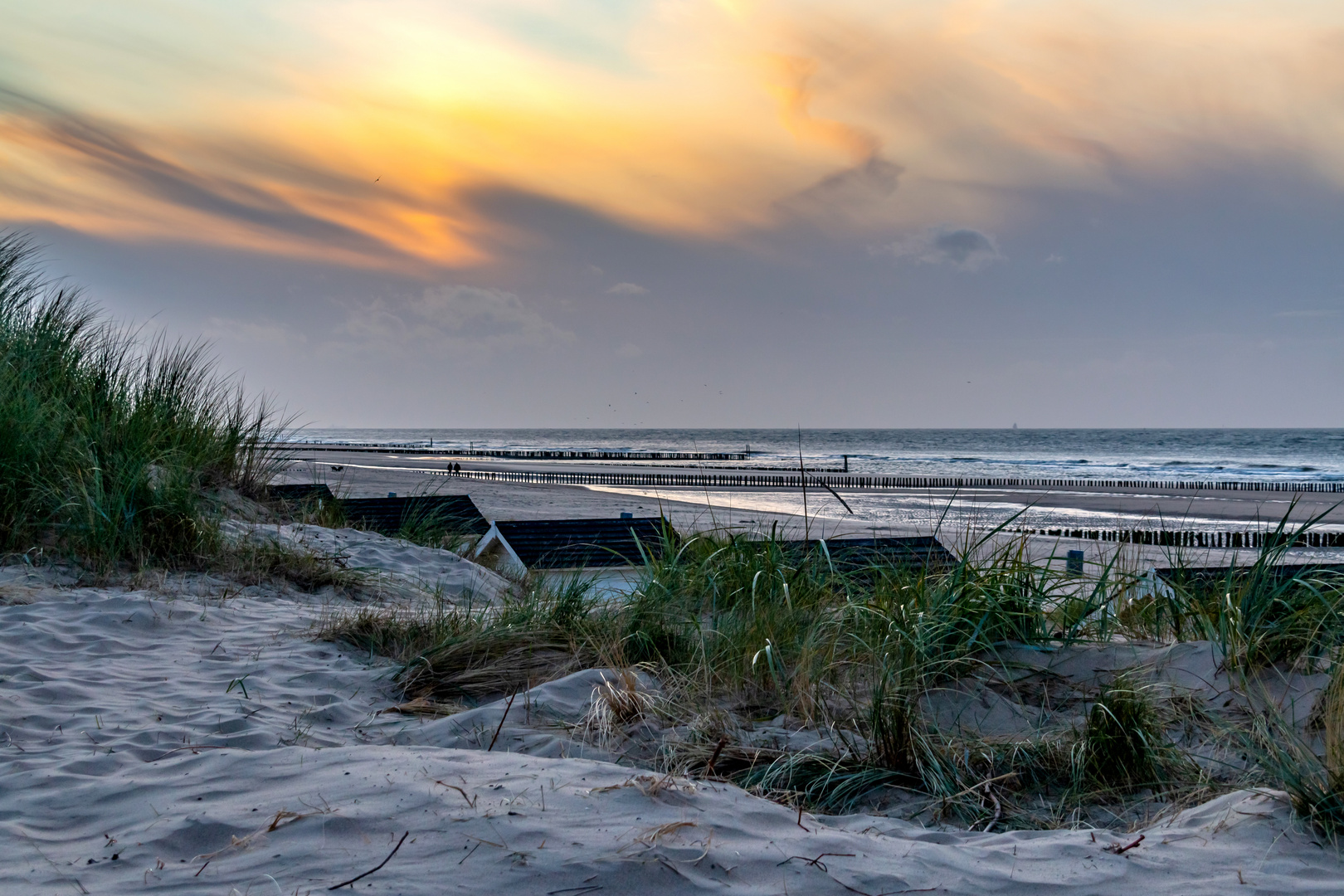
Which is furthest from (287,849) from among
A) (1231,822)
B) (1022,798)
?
(1231,822)

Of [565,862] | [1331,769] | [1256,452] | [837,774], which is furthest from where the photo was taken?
[1256,452]

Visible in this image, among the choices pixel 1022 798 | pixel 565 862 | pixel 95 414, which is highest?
pixel 95 414

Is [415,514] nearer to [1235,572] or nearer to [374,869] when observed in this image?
[1235,572]

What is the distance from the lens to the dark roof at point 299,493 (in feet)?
33.0

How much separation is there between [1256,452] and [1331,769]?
76.5 m

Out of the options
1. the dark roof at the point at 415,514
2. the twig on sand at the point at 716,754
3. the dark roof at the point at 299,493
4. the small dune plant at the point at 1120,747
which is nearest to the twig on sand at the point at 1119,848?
the small dune plant at the point at 1120,747

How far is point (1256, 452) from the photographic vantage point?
66312 mm

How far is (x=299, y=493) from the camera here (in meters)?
10.9

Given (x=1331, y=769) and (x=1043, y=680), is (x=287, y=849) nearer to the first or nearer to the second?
(x=1331, y=769)

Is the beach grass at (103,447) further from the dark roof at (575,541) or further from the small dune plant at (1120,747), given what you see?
the small dune plant at (1120,747)

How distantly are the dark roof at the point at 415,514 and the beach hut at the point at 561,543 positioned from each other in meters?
0.60

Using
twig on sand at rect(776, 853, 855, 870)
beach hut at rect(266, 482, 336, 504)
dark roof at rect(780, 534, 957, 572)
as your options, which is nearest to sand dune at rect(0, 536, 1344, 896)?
twig on sand at rect(776, 853, 855, 870)

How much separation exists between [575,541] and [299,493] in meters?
3.93

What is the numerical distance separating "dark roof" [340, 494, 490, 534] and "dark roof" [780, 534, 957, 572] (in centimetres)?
498
